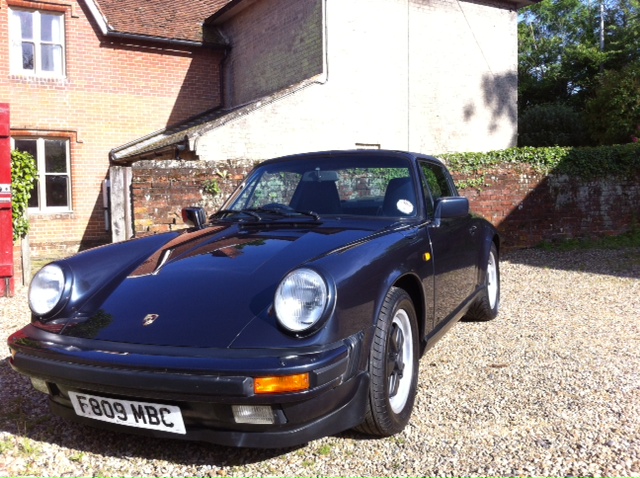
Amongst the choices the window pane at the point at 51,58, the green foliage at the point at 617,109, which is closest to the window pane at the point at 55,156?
the window pane at the point at 51,58

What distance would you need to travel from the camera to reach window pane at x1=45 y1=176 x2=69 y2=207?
1330 centimetres

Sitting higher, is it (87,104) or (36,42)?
(36,42)

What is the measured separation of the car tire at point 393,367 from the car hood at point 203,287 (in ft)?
1.37

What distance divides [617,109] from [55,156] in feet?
54.0

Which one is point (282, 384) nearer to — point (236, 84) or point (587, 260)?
point (587, 260)

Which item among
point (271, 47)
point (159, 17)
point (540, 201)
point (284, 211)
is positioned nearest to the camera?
point (284, 211)

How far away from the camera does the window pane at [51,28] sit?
Result: 13328mm

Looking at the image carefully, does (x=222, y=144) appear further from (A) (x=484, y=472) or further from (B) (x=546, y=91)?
(B) (x=546, y=91)

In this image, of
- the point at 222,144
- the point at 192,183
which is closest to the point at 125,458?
the point at 192,183

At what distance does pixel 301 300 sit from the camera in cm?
237

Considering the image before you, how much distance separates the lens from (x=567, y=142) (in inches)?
800

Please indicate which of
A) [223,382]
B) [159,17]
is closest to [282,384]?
[223,382]

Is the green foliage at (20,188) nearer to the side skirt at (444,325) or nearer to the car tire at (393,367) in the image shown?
the side skirt at (444,325)

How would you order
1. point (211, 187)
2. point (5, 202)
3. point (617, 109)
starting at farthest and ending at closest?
point (617, 109)
point (211, 187)
point (5, 202)
